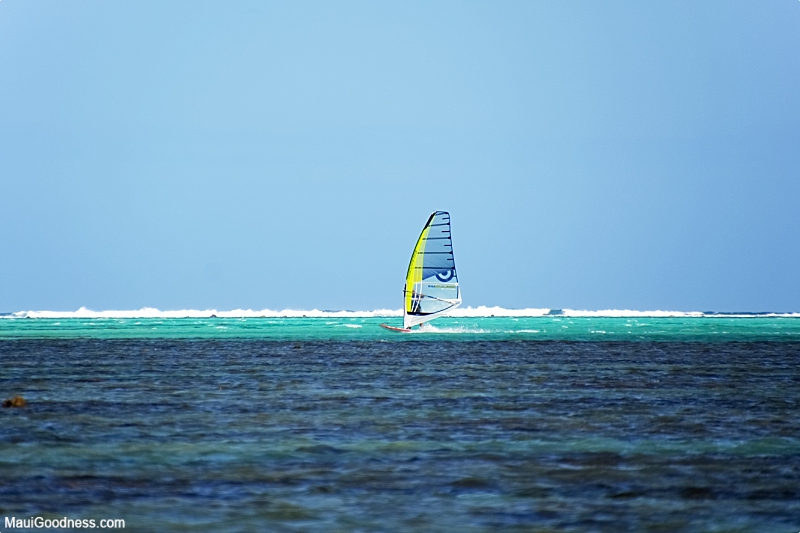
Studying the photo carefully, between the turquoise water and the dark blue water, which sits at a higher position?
the turquoise water

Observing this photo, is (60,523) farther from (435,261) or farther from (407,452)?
(435,261)

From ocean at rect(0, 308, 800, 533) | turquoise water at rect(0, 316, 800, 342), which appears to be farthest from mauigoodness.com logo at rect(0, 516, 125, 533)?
turquoise water at rect(0, 316, 800, 342)

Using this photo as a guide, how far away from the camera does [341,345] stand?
68.1 meters

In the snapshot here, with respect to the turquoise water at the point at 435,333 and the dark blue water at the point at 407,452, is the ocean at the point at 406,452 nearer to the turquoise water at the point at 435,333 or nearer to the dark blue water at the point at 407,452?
the dark blue water at the point at 407,452

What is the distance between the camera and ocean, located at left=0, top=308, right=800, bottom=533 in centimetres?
1400

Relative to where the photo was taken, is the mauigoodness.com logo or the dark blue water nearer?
the mauigoodness.com logo

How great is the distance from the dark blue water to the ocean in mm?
58

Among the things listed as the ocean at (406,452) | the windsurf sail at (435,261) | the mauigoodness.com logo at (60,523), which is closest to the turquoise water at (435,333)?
the windsurf sail at (435,261)

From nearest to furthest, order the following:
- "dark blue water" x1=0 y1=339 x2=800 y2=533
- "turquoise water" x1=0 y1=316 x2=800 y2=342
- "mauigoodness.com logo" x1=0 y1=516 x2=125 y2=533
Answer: "mauigoodness.com logo" x1=0 y1=516 x2=125 y2=533 → "dark blue water" x1=0 y1=339 x2=800 y2=533 → "turquoise water" x1=0 y1=316 x2=800 y2=342

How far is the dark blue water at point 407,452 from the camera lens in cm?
1402

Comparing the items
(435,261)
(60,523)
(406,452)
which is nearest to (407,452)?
(406,452)

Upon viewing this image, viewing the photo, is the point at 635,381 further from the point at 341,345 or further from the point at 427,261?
the point at 427,261

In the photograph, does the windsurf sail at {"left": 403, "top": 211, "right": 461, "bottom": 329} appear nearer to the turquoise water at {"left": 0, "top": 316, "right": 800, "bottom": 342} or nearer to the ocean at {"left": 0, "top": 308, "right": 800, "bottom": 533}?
the turquoise water at {"left": 0, "top": 316, "right": 800, "bottom": 342}

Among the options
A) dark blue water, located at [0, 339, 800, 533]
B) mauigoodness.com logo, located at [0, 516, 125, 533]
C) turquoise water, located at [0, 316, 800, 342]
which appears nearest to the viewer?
mauigoodness.com logo, located at [0, 516, 125, 533]
